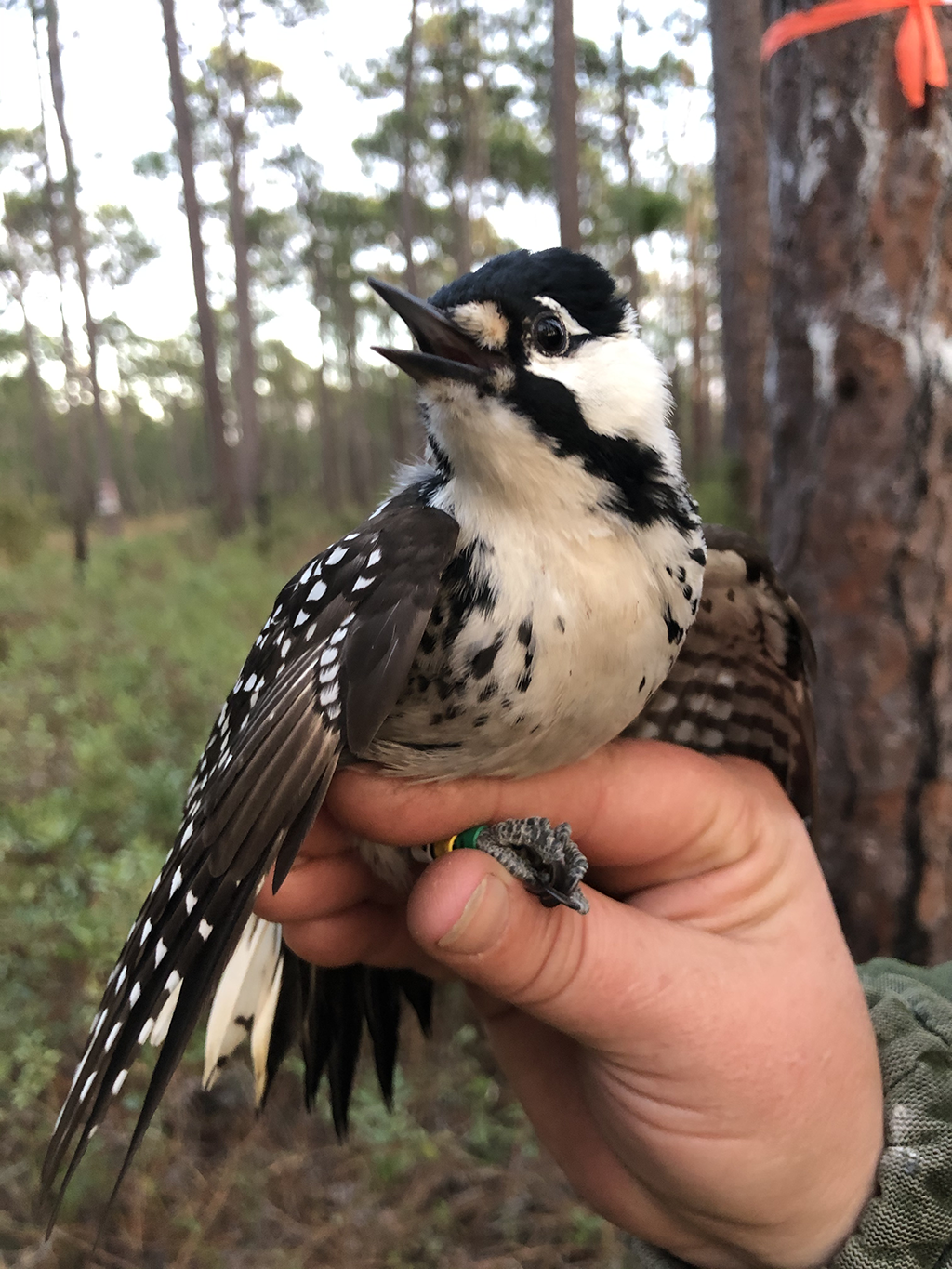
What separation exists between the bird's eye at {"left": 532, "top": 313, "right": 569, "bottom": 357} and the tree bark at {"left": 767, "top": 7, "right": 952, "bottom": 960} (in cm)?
112

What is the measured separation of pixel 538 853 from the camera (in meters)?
1.36

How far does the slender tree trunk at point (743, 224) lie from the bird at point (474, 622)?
4.27 metres

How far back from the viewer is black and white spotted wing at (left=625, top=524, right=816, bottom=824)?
62.0 inches

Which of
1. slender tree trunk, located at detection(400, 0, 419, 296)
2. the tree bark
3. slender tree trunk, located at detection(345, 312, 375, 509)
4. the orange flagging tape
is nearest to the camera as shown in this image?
the orange flagging tape

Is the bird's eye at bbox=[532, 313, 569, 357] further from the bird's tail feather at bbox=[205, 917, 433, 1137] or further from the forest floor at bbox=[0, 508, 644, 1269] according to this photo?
the forest floor at bbox=[0, 508, 644, 1269]

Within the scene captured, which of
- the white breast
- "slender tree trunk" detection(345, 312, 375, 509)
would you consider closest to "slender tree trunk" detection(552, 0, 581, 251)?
the white breast

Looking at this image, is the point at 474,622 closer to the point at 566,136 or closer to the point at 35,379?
the point at 566,136

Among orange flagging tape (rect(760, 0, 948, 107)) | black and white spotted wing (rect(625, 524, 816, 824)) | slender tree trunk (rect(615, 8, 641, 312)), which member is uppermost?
slender tree trunk (rect(615, 8, 641, 312))

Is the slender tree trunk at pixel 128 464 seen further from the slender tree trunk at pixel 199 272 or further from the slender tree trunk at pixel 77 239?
the slender tree trunk at pixel 199 272

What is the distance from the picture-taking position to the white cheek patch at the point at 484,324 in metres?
1.23

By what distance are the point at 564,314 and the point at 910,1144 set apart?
1469 millimetres

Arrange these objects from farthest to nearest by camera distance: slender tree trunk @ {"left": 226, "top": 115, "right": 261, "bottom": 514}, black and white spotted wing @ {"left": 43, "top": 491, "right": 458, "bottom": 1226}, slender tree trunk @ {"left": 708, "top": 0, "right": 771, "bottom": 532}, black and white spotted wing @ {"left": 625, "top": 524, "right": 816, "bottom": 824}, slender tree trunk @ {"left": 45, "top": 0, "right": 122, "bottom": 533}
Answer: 1. slender tree trunk @ {"left": 226, "top": 115, "right": 261, "bottom": 514}
2. slender tree trunk @ {"left": 45, "top": 0, "right": 122, "bottom": 533}
3. slender tree trunk @ {"left": 708, "top": 0, "right": 771, "bottom": 532}
4. black and white spotted wing @ {"left": 625, "top": 524, "right": 816, "bottom": 824}
5. black and white spotted wing @ {"left": 43, "top": 491, "right": 458, "bottom": 1226}

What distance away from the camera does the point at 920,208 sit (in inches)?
74.7

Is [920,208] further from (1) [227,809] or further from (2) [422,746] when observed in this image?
(1) [227,809]
